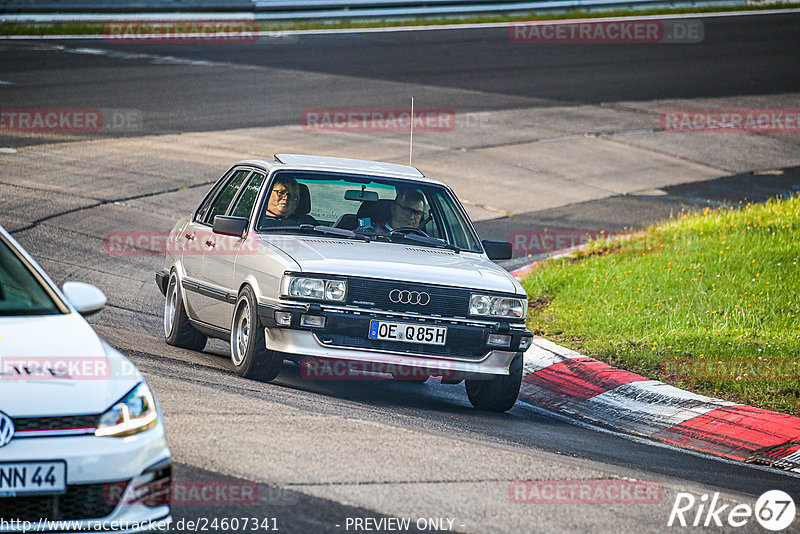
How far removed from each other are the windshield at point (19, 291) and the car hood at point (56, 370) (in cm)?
9

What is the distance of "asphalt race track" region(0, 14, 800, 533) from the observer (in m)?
5.81

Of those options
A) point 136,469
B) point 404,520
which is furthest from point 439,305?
point 136,469

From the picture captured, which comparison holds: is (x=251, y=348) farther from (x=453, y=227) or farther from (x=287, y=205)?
(x=453, y=227)

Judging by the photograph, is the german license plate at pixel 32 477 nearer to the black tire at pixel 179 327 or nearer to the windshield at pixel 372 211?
the windshield at pixel 372 211

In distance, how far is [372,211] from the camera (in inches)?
359

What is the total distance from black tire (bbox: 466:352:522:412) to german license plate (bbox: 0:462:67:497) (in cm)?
420

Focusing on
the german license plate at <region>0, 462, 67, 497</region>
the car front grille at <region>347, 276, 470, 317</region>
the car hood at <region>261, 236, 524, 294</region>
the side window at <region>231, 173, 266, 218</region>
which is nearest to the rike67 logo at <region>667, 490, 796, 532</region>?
the car front grille at <region>347, 276, 470, 317</region>

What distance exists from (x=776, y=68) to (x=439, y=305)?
24178 mm

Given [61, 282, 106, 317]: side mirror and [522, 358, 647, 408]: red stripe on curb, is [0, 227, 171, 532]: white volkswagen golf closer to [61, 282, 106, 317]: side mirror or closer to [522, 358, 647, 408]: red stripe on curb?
[61, 282, 106, 317]: side mirror

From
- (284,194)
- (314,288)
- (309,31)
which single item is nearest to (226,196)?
(284,194)

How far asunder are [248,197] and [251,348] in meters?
1.70

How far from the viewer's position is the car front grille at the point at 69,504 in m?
4.39

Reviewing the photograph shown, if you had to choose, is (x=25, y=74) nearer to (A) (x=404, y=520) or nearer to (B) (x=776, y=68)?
(B) (x=776, y=68)

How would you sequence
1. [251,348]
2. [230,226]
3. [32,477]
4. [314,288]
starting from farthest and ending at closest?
[230,226] < [251,348] < [314,288] < [32,477]
